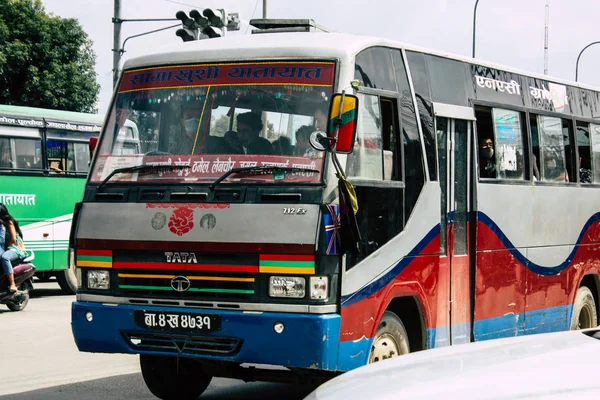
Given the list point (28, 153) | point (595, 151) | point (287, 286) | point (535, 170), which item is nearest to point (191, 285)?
point (287, 286)

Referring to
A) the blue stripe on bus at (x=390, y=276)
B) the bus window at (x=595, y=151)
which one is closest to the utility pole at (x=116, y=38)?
the bus window at (x=595, y=151)

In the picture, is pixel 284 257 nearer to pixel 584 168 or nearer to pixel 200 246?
pixel 200 246

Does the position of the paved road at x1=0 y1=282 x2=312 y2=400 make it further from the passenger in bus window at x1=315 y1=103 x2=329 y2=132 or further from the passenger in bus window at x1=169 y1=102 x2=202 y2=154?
the passenger in bus window at x1=315 y1=103 x2=329 y2=132

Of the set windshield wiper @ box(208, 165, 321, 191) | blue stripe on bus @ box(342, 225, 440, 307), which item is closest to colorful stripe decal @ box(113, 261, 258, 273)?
windshield wiper @ box(208, 165, 321, 191)

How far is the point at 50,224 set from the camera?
60.2 ft

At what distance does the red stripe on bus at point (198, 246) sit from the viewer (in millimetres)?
7070

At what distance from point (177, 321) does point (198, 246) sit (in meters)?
0.56

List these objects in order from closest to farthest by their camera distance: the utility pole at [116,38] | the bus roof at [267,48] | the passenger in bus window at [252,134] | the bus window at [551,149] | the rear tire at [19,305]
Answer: the passenger in bus window at [252,134], the bus roof at [267,48], the bus window at [551,149], the rear tire at [19,305], the utility pole at [116,38]

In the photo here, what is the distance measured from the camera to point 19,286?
15.8m

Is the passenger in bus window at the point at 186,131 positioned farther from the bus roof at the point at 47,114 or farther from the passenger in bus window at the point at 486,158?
the bus roof at the point at 47,114

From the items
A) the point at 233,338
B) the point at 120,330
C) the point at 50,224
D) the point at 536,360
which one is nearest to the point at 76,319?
the point at 120,330

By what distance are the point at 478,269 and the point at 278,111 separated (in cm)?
266

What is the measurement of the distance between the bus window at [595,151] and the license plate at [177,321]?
5.95 metres

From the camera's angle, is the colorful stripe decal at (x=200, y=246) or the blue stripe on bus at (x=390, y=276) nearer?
the colorful stripe decal at (x=200, y=246)
